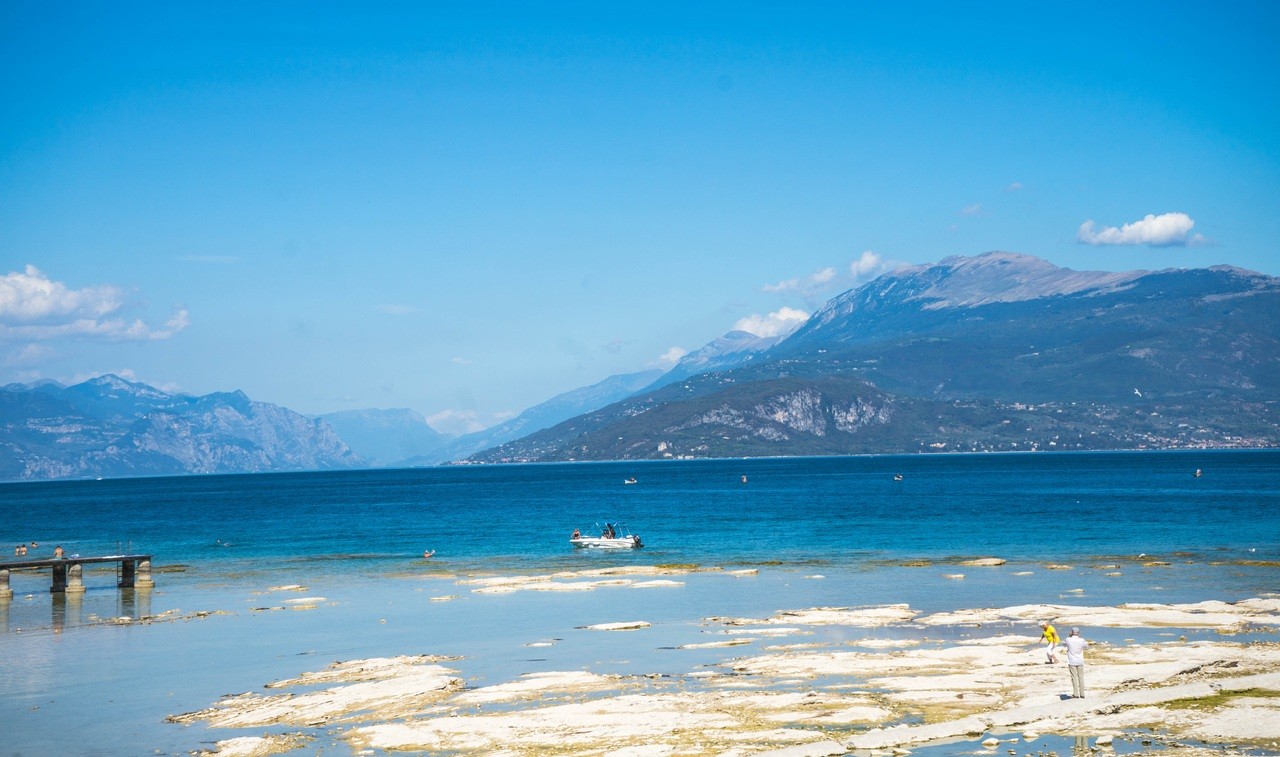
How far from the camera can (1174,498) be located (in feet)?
563

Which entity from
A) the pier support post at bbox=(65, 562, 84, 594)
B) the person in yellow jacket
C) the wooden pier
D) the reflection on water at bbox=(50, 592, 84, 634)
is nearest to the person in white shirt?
the person in yellow jacket

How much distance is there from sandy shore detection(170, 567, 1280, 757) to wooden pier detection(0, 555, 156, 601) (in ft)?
143

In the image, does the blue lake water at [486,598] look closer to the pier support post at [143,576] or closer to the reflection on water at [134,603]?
the reflection on water at [134,603]

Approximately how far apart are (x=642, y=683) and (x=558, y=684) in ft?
10.8

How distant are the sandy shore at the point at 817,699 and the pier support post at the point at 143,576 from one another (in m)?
43.6

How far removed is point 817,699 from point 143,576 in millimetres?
64647

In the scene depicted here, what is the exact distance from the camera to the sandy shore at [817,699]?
34656 mm

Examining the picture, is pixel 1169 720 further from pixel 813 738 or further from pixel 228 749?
pixel 228 749

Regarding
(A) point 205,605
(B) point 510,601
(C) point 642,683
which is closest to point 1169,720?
(C) point 642,683

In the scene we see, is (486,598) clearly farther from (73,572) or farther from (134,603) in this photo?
→ (73,572)

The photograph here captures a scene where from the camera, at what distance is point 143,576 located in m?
86.8

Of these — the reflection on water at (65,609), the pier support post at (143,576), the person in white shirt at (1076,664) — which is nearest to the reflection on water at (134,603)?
the pier support post at (143,576)

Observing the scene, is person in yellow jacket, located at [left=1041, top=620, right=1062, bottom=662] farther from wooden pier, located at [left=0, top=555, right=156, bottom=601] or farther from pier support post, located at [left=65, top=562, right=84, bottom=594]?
pier support post, located at [left=65, top=562, right=84, bottom=594]

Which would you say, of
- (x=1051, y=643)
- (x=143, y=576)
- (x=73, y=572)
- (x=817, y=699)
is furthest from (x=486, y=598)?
(x=1051, y=643)
